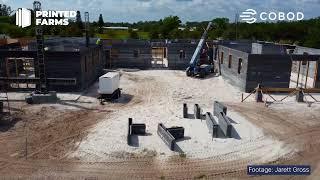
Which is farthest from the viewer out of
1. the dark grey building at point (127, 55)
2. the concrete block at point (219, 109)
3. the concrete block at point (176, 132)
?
the dark grey building at point (127, 55)

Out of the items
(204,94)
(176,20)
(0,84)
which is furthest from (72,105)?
(176,20)

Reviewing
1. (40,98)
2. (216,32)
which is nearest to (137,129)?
(40,98)

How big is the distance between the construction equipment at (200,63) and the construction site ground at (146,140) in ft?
24.4

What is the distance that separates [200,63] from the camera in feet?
114

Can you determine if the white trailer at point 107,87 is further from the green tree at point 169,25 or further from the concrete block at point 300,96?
the green tree at point 169,25

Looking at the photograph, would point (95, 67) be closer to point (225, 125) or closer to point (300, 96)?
point (300, 96)

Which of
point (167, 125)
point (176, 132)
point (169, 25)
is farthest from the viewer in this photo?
point (169, 25)

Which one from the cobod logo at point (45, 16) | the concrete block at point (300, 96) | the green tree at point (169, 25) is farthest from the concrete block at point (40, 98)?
the green tree at point (169, 25)

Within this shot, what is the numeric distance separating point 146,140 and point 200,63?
66.3ft

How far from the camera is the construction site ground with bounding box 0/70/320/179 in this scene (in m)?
13.0

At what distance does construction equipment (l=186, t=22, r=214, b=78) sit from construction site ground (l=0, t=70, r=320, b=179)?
7441mm

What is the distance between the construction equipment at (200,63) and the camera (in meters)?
32.1

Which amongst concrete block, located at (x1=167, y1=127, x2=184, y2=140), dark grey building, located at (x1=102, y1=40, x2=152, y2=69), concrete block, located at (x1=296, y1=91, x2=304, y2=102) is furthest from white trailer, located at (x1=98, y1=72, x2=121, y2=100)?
dark grey building, located at (x1=102, y1=40, x2=152, y2=69)

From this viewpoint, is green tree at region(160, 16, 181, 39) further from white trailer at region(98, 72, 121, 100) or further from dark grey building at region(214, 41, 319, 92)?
white trailer at region(98, 72, 121, 100)
